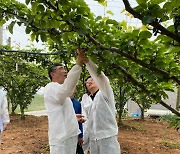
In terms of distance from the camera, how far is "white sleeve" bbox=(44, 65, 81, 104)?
2.42 meters

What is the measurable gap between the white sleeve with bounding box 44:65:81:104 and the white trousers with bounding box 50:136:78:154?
0.38 meters

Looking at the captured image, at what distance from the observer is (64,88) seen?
260cm

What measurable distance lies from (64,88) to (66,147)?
609 mm

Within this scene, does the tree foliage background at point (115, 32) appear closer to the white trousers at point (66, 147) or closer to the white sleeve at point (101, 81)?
the white sleeve at point (101, 81)

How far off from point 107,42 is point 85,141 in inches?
75.3

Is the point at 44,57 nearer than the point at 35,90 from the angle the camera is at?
Yes

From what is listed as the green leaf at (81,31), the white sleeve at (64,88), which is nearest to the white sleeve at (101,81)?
the white sleeve at (64,88)

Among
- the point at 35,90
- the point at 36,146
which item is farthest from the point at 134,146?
the point at 35,90

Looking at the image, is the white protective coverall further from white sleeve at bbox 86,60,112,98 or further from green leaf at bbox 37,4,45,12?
green leaf at bbox 37,4,45,12

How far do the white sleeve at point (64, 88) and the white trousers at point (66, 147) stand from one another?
1.26 feet

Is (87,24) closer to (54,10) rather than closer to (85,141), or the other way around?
(54,10)

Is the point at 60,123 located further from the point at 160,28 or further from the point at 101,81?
the point at 160,28

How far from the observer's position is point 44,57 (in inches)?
187

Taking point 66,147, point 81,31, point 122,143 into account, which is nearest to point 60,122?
point 66,147
